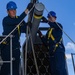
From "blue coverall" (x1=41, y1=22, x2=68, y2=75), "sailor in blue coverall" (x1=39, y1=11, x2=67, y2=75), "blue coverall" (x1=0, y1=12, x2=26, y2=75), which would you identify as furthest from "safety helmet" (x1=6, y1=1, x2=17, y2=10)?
"blue coverall" (x1=41, y1=22, x2=68, y2=75)

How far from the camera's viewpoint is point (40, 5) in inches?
217

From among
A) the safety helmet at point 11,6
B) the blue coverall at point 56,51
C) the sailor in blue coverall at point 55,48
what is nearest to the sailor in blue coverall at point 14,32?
the safety helmet at point 11,6

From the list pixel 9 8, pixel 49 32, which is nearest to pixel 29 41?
pixel 49 32

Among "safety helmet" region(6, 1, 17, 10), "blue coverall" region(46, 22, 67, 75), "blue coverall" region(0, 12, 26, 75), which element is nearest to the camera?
"blue coverall" region(0, 12, 26, 75)

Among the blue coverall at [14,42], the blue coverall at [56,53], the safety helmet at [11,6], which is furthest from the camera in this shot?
the blue coverall at [56,53]

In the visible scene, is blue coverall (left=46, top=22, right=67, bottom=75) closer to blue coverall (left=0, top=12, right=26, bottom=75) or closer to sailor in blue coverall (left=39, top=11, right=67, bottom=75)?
sailor in blue coverall (left=39, top=11, right=67, bottom=75)

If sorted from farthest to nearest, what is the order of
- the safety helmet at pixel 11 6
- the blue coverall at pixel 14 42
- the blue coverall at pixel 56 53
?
the blue coverall at pixel 56 53 → the safety helmet at pixel 11 6 → the blue coverall at pixel 14 42

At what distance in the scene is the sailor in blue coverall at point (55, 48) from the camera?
629 centimetres

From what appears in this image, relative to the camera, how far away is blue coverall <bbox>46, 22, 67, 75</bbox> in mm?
6289

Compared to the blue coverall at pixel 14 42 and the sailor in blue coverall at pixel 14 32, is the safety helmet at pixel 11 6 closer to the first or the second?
the sailor in blue coverall at pixel 14 32

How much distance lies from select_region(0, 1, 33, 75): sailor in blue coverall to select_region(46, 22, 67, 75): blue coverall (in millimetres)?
719

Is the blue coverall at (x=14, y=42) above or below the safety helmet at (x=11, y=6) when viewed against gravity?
below

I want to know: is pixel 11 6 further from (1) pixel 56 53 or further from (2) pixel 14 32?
(1) pixel 56 53

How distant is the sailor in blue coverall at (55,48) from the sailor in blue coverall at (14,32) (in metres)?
0.56
